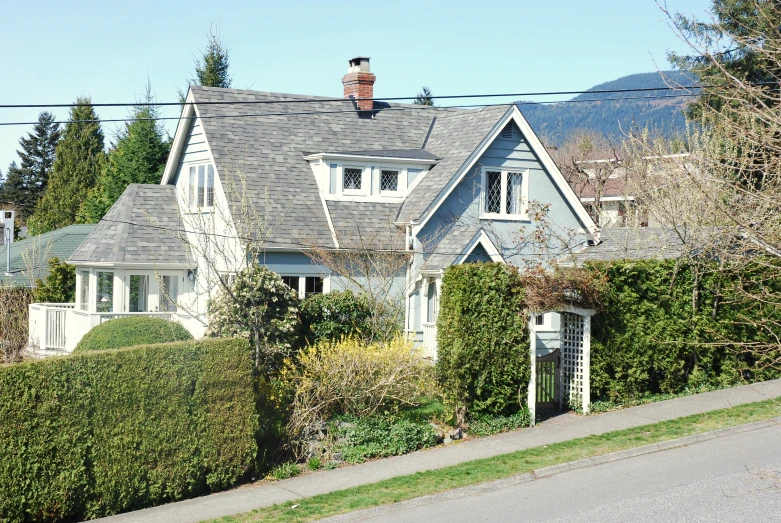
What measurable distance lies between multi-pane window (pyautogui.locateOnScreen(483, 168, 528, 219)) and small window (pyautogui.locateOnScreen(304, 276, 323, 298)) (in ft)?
17.5

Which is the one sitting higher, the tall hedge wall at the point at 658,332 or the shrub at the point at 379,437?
the tall hedge wall at the point at 658,332

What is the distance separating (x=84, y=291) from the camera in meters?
24.5

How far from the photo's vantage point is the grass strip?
A: 1140 cm

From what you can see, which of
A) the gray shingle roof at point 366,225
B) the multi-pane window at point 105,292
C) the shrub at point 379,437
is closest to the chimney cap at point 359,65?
the gray shingle roof at point 366,225

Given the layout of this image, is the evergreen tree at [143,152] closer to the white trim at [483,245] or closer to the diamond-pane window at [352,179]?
the diamond-pane window at [352,179]

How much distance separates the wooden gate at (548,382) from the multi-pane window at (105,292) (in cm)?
1312

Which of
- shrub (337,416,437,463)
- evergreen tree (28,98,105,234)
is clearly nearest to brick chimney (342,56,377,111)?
shrub (337,416,437,463)

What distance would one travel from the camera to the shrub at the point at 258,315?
15383 mm

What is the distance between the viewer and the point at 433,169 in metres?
25.0

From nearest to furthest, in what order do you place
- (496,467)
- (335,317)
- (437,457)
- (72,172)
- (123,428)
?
(123,428)
(496,467)
(437,457)
(335,317)
(72,172)

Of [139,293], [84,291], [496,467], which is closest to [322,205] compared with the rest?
[139,293]

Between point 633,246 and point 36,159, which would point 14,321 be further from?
point 36,159

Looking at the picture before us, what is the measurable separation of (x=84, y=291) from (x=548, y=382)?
14610mm

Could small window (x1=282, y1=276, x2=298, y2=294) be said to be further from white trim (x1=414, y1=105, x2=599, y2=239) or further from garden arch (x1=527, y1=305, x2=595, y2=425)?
garden arch (x1=527, y1=305, x2=595, y2=425)
